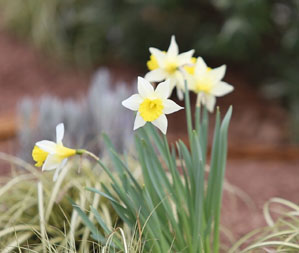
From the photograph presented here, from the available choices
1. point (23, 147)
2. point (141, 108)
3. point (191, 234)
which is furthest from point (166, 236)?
point (23, 147)

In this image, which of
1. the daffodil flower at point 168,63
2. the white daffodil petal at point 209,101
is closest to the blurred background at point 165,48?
the white daffodil petal at point 209,101

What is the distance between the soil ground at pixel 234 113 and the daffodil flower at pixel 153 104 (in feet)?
5.33

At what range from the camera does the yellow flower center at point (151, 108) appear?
127 centimetres

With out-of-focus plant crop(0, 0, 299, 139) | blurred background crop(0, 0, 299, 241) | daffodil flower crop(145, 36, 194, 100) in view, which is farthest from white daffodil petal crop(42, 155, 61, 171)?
out-of-focus plant crop(0, 0, 299, 139)

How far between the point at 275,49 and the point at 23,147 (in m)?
3.13

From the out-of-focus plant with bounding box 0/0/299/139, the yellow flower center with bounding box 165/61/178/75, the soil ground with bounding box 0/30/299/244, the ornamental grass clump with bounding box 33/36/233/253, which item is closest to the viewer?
the ornamental grass clump with bounding box 33/36/233/253

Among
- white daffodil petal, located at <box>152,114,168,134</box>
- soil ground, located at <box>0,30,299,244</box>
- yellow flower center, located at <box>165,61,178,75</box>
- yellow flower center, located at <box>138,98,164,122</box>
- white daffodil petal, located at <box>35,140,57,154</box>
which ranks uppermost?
yellow flower center, located at <box>165,61,178,75</box>

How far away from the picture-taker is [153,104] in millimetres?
1280

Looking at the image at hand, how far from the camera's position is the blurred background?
4066 millimetres

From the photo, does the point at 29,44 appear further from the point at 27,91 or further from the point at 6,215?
the point at 6,215

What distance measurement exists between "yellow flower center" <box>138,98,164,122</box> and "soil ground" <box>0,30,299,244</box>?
1638mm

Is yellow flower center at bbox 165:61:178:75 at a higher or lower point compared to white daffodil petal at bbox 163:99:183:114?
higher

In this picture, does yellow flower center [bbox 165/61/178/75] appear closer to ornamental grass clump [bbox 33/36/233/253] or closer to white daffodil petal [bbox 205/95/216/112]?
ornamental grass clump [bbox 33/36/233/253]

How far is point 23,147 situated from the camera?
2809 mm
